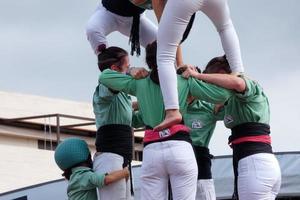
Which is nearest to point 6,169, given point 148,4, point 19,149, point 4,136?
point 19,149

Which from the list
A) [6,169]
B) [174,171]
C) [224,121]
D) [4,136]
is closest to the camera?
[174,171]

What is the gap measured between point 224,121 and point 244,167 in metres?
0.42

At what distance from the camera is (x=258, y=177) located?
23.7ft

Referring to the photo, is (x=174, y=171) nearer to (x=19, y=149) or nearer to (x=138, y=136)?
(x=19, y=149)

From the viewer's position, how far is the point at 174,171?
7.00 m

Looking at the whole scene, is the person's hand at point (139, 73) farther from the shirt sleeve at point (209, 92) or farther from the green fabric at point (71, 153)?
the green fabric at point (71, 153)

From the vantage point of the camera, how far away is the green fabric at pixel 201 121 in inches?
313

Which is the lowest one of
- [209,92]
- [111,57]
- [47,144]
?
[47,144]

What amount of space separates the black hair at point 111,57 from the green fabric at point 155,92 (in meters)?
0.37

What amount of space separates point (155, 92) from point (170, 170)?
1.88 feet

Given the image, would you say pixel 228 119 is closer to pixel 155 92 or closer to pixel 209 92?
pixel 209 92

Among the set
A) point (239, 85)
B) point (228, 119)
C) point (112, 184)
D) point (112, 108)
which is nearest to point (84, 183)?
point (112, 184)

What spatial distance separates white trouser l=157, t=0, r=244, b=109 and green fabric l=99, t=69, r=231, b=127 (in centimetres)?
19

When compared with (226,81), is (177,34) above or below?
above
